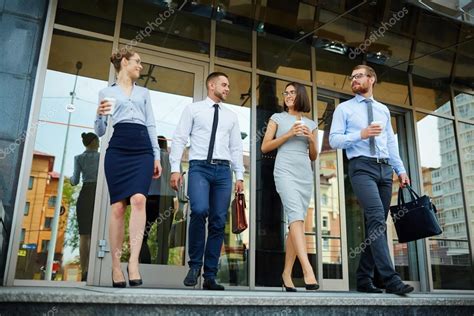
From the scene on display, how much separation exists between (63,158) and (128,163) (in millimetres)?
1454

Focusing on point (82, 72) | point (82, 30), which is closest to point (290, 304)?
point (82, 72)

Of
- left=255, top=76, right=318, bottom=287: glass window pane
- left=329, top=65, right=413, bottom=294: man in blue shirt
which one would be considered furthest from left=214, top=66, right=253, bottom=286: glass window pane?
left=329, top=65, right=413, bottom=294: man in blue shirt

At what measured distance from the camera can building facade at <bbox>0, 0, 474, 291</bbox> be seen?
4.15 meters

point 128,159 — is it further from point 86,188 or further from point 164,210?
point 164,210

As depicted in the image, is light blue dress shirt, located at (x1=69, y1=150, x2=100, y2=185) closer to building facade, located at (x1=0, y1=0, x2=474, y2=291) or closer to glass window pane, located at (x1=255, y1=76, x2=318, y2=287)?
building facade, located at (x1=0, y1=0, x2=474, y2=291)

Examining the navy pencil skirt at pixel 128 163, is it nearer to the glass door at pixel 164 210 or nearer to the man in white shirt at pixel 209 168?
the man in white shirt at pixel 209 168

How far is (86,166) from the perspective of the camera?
14.4 ft

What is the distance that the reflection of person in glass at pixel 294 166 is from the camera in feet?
11.9

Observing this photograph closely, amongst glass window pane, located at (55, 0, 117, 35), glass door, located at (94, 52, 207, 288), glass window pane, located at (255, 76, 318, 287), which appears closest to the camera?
glass door, located at (94, 52, 207, 288)

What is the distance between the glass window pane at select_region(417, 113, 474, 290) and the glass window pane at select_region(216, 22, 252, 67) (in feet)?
9.18

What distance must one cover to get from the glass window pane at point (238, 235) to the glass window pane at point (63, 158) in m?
1.43

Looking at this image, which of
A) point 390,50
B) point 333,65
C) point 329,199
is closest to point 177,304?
point 329,199

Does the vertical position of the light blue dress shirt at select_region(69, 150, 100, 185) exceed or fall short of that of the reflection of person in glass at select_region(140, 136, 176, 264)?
it exceeds it

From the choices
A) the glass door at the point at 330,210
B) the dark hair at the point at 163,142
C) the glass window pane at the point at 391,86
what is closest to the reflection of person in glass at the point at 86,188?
the dark hair at the point at 163,142
